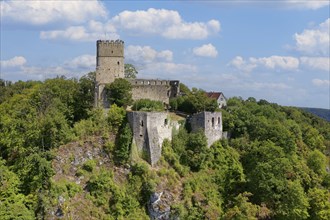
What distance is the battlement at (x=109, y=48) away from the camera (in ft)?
172

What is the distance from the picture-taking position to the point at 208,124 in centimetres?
5075

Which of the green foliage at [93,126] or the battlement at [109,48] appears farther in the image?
the battlement at [109,48]

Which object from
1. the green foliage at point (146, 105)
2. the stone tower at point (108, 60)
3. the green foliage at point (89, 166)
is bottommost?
the green foliage at point (89, 166)

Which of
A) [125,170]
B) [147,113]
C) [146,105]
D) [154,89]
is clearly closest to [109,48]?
[154,89]

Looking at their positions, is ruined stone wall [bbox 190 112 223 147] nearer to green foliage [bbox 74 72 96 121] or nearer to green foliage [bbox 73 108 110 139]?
green foliage [bbox 73 108 110 139]

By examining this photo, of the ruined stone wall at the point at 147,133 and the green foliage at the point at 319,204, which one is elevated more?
the ruined stone wall at the point at 147,133

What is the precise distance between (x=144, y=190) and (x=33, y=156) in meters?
11.0

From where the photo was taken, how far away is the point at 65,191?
4172cm

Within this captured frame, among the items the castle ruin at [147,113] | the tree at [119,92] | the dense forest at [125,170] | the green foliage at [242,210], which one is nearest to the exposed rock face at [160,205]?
the dense forest at [125,170]

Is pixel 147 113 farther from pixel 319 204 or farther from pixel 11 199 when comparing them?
pixel 319 204

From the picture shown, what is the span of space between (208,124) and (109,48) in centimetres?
1395

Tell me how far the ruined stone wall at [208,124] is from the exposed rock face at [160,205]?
9.42 metres

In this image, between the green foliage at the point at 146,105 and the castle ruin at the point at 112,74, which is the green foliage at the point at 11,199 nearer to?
the castle ruin at the point at 112,74

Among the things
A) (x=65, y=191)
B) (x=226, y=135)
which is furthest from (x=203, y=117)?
(x=65, y=191)
